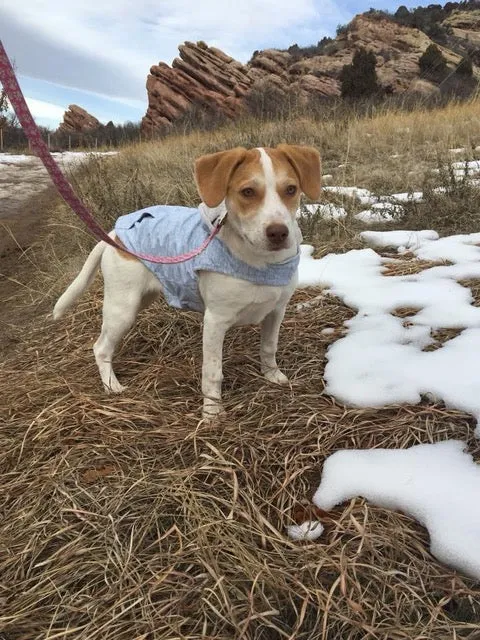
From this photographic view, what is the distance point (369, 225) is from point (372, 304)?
1.86 metres

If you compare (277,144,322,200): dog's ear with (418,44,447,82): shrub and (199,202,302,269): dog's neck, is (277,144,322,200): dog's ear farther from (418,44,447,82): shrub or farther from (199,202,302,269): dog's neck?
(418,44,447,82): shrub

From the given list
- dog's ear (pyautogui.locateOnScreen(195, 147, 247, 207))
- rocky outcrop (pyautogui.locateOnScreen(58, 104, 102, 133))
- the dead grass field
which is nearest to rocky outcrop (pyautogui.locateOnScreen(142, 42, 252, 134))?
rocky outcrop (pyautogui.locateOnScreen(58, 104, 102, 133))

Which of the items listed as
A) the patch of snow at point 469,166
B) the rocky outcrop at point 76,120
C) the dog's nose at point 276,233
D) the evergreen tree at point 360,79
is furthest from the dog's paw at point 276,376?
the rocky outcrop at point 76,120

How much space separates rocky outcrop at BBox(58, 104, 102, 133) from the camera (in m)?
35.0

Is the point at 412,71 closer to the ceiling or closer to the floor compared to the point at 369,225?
closer to the ceiling

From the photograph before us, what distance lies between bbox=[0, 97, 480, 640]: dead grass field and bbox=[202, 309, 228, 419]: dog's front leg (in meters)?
0.07

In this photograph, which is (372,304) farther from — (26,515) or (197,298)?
(26,515)

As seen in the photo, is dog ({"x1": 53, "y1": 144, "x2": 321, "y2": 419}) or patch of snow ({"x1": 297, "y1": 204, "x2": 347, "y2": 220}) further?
patch of snow ({"x1": 297, "y1": 204, "x2": 347, "y2": 220})

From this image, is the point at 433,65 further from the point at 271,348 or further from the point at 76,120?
the point at 271,348

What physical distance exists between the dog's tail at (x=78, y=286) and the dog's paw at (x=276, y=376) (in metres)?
1.06

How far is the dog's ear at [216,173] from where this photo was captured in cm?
227

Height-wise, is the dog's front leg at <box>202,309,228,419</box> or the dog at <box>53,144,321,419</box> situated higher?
the dog at <box>53,144,321,419</box>

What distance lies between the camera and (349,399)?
2.44m

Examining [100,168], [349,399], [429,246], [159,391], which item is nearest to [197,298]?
[159,391]
